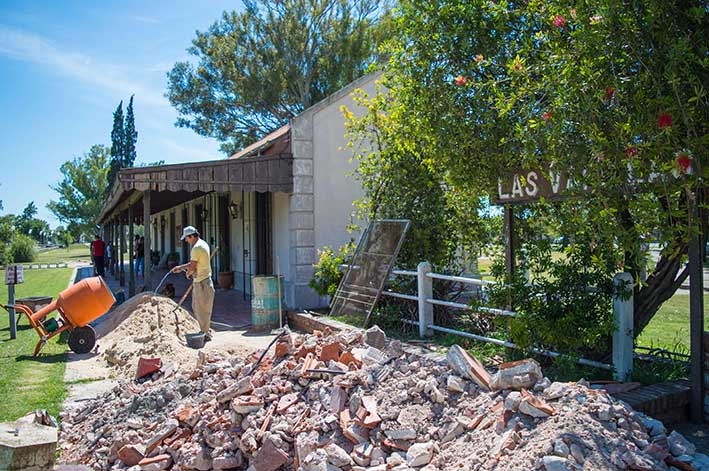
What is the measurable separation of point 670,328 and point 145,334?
8.64m

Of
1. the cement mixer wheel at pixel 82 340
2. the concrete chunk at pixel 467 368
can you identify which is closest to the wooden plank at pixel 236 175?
the cement mixer wheel at pixel 82 340

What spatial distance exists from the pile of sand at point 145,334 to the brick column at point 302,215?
103 inches

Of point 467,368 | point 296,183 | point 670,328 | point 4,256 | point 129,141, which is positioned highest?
point 129,141

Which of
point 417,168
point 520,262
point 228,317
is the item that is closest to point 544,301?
point 520,262

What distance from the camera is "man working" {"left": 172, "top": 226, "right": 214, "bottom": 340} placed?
8.96 m

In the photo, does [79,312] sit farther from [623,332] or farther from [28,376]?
[623,332]

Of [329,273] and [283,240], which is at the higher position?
[283,240]

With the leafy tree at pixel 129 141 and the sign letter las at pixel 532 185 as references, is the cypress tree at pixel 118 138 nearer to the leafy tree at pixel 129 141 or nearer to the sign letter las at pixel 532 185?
the leafy tree at pixel 129 141

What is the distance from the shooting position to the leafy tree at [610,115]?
13.3 ft

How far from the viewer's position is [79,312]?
8594mm

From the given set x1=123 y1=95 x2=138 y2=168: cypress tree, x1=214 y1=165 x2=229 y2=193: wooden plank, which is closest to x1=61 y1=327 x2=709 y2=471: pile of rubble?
x1=214 y1=165 x2=229 y2=193: wooden plank

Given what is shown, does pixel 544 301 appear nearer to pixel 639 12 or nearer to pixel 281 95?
pixel 639 12

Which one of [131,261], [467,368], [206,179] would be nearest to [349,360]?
[467,368]

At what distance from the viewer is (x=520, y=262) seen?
6703mm
